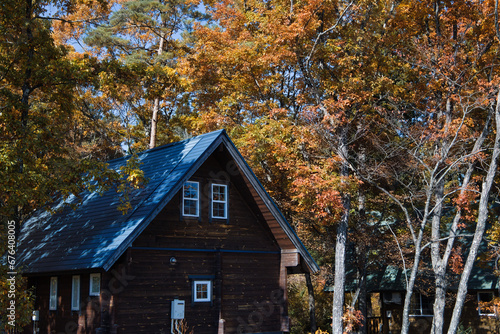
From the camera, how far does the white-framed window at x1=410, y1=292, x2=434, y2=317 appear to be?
28.8 meters

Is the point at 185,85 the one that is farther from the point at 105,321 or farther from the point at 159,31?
the point at 105,321

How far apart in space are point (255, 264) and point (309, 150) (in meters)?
8.45

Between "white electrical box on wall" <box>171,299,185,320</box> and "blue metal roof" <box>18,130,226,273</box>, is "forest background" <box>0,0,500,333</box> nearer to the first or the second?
"blue metal roof" <box>18,130,226,273</box>

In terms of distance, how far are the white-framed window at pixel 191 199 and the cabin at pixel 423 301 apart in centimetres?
1320

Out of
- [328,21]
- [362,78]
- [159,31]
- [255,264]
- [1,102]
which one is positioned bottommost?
[255,264]

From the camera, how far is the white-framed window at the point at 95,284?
1670cm

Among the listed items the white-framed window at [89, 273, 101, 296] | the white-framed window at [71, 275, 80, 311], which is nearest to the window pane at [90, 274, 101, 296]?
the white-framed window at [89, 273, 101, 296]

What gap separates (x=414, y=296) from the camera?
29.2 meters

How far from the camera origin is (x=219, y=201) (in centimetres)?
1930

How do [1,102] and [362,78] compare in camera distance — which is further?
[362,78]

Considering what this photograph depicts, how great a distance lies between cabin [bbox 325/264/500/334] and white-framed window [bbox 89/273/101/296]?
15792 mm

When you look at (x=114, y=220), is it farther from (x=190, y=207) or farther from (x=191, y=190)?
(x=191, y=190)

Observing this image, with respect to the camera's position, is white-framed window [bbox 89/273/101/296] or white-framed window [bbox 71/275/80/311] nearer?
white-framed window [bbox 89/273/101/296]

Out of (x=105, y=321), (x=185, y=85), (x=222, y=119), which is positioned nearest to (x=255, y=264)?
(x=105, y=321)
